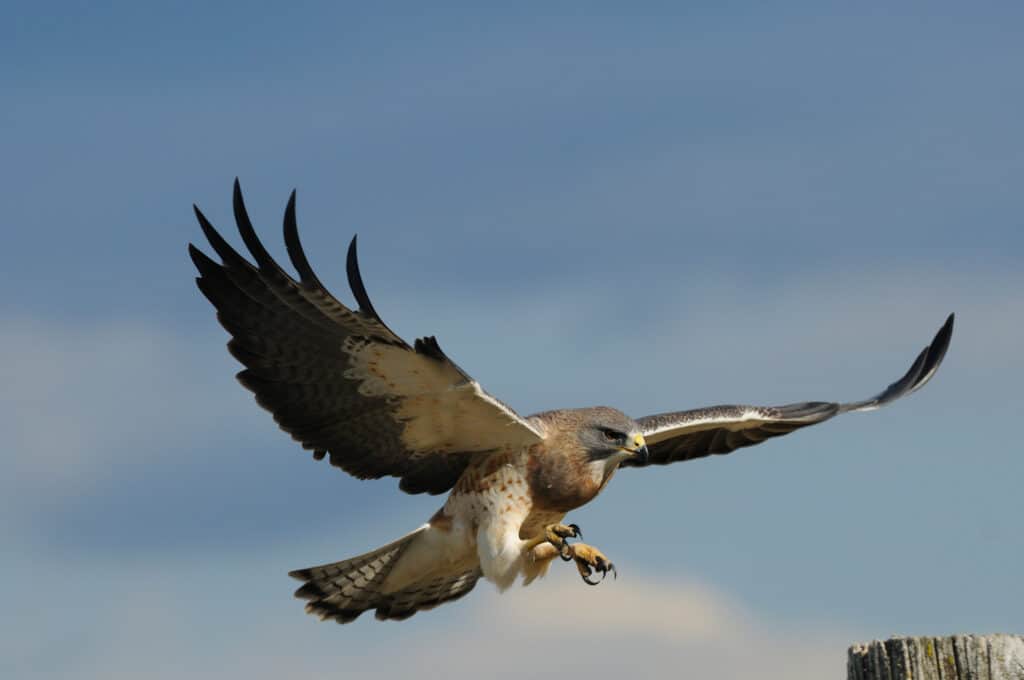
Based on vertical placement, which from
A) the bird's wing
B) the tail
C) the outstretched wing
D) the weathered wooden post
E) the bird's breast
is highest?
the outstretched wing

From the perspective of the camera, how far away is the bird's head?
9.61 m

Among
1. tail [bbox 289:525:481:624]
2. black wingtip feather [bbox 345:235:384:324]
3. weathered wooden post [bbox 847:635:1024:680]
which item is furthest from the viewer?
tail [bbox 289:525:481:624]

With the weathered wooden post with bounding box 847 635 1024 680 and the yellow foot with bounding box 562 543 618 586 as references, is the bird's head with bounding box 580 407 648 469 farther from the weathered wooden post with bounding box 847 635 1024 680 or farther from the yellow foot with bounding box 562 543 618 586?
the weathered wooden post with bounding box 847 635 1024 680

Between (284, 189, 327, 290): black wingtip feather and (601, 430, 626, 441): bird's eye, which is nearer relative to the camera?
(284, 189, 327, 290): black wingtip feather

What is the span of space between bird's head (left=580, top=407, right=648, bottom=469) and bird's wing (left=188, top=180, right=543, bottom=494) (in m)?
0.39

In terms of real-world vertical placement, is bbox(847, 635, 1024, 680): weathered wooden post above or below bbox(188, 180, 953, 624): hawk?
below

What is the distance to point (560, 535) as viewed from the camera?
9.40 m

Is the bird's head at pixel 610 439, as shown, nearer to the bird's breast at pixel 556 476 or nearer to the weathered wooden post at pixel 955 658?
the bird's breast at pixel 556 476

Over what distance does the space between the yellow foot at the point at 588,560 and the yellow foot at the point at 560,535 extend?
0.06 m

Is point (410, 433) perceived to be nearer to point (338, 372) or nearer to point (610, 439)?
point (338, 372)

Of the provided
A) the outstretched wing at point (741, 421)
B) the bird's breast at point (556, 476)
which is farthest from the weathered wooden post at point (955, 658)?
the outstretched wing at point (741, 421)

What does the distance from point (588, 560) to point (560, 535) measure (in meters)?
0.28

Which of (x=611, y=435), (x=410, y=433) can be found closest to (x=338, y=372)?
(x=410, y=433)

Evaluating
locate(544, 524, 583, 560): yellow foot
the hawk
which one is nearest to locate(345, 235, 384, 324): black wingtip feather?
the hawk
